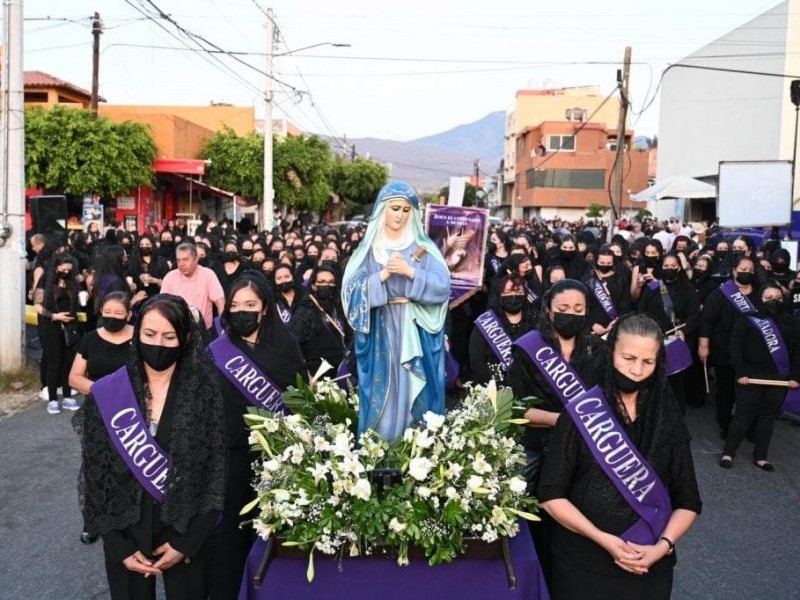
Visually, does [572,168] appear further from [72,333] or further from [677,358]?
[677,358]

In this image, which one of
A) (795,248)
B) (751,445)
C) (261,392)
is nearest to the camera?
(261,392)

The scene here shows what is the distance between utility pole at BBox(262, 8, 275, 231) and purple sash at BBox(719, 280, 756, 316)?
17.4m

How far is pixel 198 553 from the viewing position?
3.46 metres

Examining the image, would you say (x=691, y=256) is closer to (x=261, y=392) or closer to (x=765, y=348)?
(x=765, y=348)

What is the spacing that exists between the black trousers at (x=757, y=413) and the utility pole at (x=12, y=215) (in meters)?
8.04

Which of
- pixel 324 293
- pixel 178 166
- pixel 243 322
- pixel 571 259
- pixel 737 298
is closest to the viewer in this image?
pixel 243 322

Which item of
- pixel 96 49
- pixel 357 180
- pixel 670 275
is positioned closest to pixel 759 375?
pixel 670 275

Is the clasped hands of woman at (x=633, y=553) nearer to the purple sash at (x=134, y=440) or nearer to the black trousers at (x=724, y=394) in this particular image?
the purple sash at (x=134, y=440)

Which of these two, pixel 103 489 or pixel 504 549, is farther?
pixel 504 549

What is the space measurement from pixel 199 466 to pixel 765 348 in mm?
5499

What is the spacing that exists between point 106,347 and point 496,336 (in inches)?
105

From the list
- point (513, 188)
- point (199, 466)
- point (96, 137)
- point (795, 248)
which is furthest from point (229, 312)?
point (513, 188)

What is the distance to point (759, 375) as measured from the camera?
7.28 m

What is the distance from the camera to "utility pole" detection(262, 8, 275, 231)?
24.1 metres
